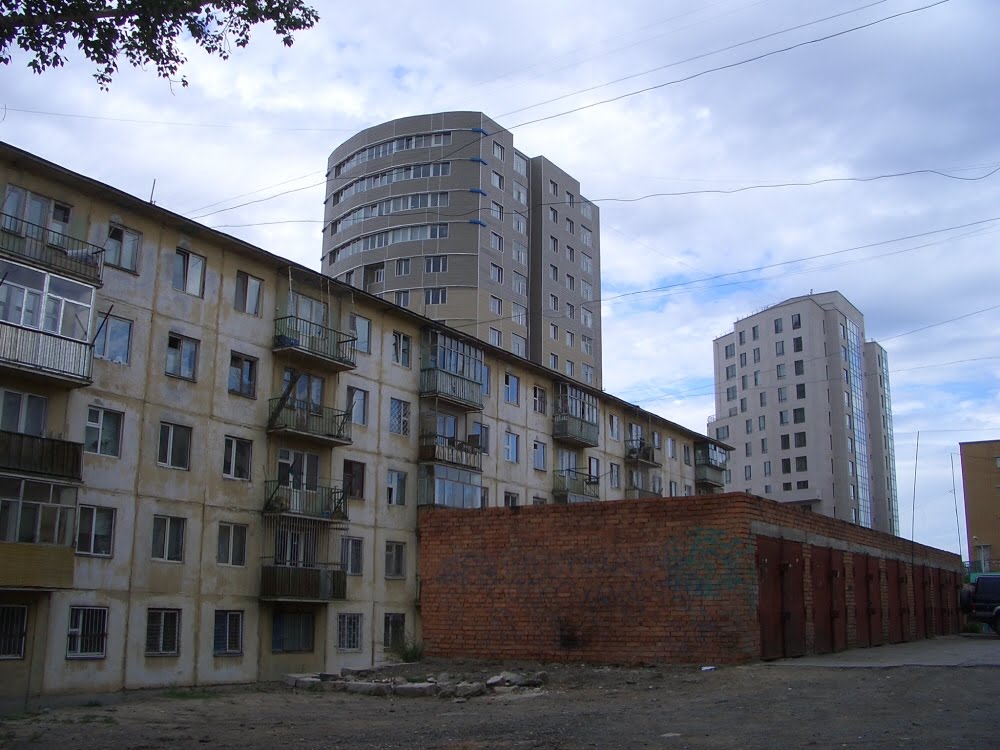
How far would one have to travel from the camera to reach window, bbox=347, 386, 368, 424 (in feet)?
125

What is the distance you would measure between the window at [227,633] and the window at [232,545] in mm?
1632

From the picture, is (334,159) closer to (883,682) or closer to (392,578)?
(392,578)

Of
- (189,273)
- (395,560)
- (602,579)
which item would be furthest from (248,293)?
(602,579)

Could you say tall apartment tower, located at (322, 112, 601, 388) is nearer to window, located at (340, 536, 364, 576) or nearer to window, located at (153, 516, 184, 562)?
window, located at (340, 536, 364, 576)

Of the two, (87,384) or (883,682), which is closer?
(883,682)

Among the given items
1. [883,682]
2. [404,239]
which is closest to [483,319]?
[404,239]

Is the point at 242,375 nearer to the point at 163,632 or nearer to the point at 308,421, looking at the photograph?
the point at 308,421

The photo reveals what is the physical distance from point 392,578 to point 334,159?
170ft

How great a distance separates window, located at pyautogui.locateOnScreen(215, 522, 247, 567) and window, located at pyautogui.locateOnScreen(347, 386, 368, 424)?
6.78m

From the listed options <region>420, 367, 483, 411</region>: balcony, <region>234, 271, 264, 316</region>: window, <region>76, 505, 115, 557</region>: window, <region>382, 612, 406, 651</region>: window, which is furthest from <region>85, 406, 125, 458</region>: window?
<region>420, 367, 483, 411</region>: balcony

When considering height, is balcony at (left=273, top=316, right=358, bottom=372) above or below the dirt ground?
above

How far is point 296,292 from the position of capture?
36094mm

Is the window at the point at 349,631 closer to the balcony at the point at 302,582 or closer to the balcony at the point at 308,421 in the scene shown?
the balcony at the point at 302,582

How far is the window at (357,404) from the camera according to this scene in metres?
38.0
